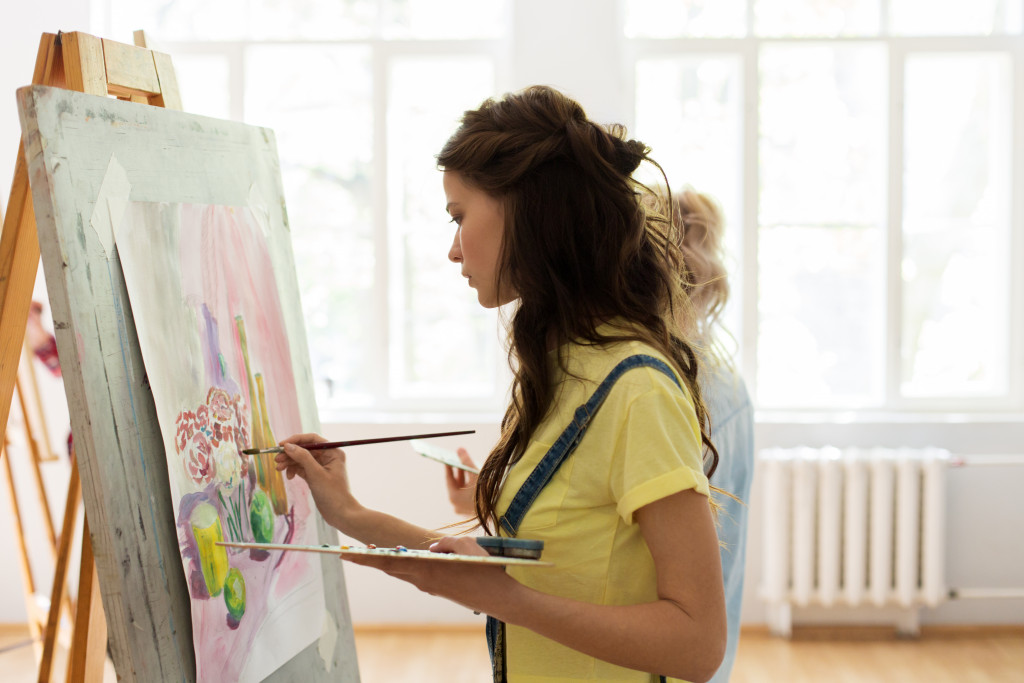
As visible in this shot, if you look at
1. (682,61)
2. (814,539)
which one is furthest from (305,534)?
(682,61)

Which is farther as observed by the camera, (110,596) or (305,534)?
(305,534)

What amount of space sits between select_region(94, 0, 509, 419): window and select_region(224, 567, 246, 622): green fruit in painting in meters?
2.15

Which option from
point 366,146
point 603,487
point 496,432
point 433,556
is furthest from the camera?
point 366,146

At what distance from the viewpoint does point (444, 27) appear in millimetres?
3391

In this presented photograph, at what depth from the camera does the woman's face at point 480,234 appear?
1.00 metres

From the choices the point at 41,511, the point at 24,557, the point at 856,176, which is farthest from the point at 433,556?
the point at 856,176

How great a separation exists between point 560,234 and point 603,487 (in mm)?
282

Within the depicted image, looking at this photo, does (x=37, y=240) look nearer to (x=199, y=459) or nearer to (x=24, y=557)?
(x=199, y=459)

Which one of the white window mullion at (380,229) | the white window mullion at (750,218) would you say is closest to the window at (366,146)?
the white window mullion at (380,229)

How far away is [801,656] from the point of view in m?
3.12

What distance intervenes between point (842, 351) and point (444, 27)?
6.66 feet

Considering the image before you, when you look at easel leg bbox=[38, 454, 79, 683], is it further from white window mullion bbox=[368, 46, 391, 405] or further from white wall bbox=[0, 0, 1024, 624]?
white window mullion bbox=[368, 46, 391, 405]

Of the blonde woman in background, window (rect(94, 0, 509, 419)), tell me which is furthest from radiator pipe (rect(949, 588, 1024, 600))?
the blonde woman in background

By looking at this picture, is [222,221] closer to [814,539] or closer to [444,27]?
[444,27]
